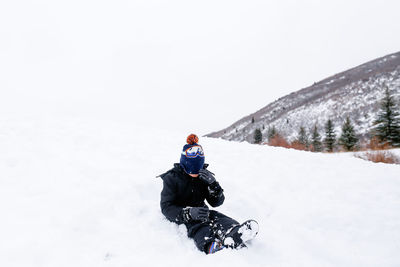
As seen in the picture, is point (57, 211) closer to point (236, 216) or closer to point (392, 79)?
point (236, 216)

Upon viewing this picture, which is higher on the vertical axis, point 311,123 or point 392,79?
point 392,79

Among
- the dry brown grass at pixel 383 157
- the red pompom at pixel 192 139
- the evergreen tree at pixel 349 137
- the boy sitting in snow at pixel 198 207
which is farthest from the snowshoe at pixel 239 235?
the evergreen tree at pixel 349 137

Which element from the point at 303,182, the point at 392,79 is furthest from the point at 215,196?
the point at 392,79

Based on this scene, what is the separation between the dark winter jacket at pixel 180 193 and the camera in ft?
10.8

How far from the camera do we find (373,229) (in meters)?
3.85

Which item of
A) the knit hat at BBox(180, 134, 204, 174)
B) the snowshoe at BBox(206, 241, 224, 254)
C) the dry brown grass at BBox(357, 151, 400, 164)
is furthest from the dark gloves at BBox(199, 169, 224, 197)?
the dry brown grass at BBox(357, 151, 400, 164)

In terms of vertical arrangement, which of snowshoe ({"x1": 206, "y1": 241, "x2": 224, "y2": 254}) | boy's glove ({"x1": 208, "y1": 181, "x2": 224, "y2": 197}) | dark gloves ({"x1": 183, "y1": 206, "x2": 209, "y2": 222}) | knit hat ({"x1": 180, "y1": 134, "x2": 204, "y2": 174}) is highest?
knit hat ({"x1": 180, "y1": 134, "x2": 204, "y2": 174})

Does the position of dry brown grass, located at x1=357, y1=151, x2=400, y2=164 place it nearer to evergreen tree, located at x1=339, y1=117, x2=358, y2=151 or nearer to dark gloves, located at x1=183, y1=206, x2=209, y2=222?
evergreen tree, located at x1=339, y1=117, x2=358, y2=151

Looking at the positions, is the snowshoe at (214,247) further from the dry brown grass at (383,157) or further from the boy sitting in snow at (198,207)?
the dry brown grass at (383,157)

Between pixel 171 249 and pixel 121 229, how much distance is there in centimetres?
77

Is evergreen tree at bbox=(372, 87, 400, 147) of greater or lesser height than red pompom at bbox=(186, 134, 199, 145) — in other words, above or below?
above

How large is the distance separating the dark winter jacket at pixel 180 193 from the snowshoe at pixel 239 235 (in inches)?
28.2

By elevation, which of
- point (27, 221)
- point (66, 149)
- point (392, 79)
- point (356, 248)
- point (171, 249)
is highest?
point (392, 79)

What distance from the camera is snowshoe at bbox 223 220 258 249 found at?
2835 millimetres
